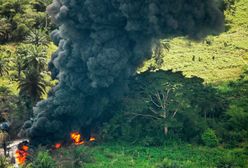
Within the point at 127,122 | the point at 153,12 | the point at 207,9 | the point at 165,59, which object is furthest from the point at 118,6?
the point at 165,59

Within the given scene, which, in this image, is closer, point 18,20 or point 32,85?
point 32,85

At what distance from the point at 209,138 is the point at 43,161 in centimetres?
2073

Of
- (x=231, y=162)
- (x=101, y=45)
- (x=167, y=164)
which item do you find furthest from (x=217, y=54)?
(x=167, y=164)

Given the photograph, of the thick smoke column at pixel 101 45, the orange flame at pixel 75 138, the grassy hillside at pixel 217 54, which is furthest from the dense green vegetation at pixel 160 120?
the thick smoke column at pixel 101 45

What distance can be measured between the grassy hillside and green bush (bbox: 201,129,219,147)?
17.4 meters

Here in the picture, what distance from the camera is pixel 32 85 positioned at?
212 feet

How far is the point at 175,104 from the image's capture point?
6250cm

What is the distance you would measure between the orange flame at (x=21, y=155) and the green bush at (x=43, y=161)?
352 centimetres

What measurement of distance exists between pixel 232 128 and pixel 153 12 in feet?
59.8

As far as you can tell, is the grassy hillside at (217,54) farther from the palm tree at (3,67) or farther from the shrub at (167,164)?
the shrub at (167,164)

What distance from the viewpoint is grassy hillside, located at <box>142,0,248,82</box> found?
7900 centimetres

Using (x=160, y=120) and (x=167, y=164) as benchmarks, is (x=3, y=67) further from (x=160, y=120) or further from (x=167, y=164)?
(x=167, y=164)

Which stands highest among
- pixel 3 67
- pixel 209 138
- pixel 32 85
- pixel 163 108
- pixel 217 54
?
pixel 217 54

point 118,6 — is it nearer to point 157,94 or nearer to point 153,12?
point 153,12
